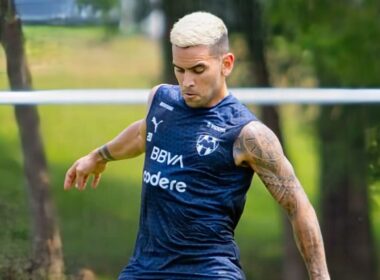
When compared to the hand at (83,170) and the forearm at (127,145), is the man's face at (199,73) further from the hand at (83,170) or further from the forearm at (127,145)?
the hand at (83,170)

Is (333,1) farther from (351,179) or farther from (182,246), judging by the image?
(182,246)

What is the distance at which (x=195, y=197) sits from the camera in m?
3.98

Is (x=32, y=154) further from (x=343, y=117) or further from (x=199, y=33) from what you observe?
(x=199, y=33)

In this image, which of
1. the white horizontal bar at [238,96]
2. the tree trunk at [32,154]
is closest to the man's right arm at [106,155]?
the white horizontal bar at [238,96]

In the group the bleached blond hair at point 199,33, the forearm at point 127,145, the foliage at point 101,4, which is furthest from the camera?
Answer: the foliage at point 101,4

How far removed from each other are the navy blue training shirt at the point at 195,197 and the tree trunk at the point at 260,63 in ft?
11.3

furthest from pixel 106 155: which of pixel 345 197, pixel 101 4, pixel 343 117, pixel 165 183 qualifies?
pixel 345 197

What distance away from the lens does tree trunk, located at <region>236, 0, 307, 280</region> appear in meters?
7.49

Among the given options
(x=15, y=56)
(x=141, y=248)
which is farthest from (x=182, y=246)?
(x=15, y=56)

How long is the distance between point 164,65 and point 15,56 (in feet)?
3.03

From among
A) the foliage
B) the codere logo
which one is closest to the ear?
the codere logo

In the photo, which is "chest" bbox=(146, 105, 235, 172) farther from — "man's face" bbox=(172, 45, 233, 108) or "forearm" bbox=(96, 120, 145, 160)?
"forearm" bbox=(96, 120, 145, 160)

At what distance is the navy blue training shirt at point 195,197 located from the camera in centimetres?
397

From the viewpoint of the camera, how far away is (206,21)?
393 centimetres
